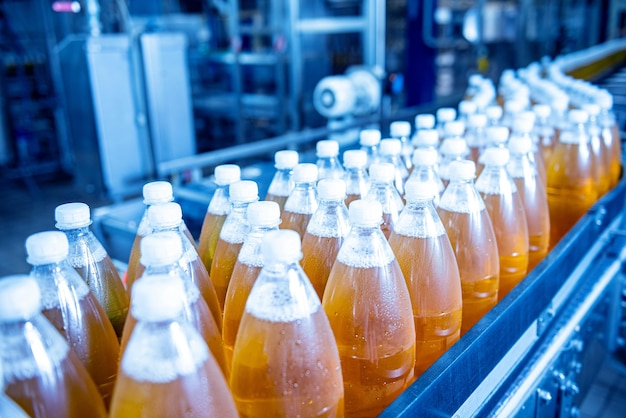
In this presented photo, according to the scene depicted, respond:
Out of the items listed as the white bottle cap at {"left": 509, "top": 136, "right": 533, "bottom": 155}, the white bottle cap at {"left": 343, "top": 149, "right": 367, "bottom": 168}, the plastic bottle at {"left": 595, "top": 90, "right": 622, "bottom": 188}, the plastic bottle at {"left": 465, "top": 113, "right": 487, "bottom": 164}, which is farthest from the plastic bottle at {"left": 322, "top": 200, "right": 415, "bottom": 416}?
the plastic bottle at {"left": 595, "top": 90, "right": 622, "bottom": 188}

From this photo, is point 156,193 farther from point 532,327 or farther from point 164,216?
point 532,327

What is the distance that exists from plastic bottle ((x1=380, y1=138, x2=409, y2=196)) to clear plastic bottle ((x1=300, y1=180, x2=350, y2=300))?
241mm

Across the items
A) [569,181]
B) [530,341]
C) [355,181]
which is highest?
[355,181]

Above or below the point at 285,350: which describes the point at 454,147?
above

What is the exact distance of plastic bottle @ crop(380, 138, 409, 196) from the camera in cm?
91

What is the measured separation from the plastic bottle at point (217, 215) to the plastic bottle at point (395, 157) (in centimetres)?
27

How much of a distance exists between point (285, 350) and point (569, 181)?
99cm

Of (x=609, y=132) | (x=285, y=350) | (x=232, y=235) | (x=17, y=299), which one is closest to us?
(x=17, y=299)

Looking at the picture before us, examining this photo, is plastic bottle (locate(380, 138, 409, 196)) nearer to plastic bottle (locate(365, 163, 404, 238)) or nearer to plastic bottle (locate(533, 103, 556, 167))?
plastic bottle (locate(365, 163, 404, 238))

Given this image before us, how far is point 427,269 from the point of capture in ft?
2.32

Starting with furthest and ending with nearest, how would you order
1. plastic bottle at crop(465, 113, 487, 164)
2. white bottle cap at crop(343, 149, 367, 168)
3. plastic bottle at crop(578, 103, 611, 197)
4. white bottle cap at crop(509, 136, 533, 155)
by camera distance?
1. plastic bottle at crop(578, 103, 611, 197)
2. plastic bottle at crop(465, 113, 487, 164)
3. white bottle cap at crop(509, 136, 533, 155)
4. white bottle cap at crop(343, 149, 367, 168)

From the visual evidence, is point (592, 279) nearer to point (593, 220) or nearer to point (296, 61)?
point (593, 220)

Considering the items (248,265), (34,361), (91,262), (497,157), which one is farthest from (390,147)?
(34,361)

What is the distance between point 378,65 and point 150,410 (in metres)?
3.13
